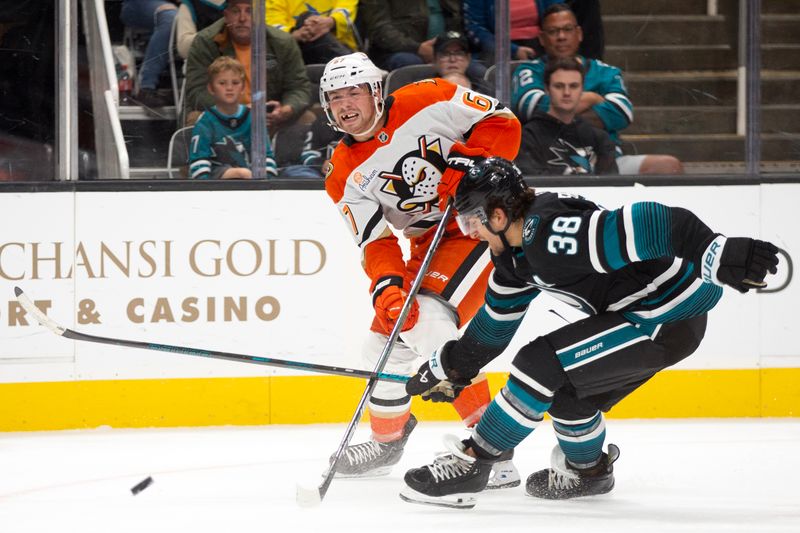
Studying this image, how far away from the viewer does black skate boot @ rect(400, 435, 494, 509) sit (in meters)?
2.66

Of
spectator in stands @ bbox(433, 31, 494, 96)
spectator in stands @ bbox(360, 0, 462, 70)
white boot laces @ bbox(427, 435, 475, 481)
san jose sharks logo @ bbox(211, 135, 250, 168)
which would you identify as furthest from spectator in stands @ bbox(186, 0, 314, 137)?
white boot laces @ bbox(427, 435, 475, 481)

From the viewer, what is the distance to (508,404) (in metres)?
2.58

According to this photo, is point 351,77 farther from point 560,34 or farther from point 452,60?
point 560,34

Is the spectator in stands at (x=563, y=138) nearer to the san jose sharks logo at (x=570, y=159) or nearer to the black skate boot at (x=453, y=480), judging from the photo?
the san jose sharks logo at (x=570, y=159)

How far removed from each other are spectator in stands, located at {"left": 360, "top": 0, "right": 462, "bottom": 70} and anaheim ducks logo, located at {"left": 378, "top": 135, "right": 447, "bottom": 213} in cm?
108

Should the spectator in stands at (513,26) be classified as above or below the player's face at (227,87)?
above

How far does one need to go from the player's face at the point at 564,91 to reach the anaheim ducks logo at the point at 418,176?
1.14 meters

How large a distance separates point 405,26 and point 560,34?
570mm

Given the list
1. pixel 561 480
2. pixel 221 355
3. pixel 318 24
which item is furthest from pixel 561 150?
pixel 221 355

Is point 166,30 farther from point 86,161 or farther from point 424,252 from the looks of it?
point 424,252

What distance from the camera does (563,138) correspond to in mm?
4090

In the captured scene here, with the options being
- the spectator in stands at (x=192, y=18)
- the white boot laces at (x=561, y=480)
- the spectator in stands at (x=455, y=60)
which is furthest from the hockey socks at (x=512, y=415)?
the spectator in stands at (x=192, y=18)

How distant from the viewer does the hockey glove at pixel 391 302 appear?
9.64 feet

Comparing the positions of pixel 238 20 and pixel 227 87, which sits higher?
pixel 238 20
